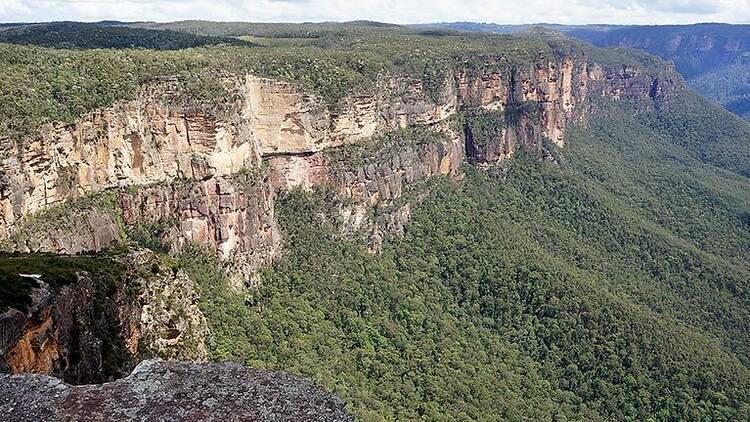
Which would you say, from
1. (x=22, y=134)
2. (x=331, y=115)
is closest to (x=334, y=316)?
(x=331, y=115)

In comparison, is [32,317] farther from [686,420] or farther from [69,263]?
[686,420]

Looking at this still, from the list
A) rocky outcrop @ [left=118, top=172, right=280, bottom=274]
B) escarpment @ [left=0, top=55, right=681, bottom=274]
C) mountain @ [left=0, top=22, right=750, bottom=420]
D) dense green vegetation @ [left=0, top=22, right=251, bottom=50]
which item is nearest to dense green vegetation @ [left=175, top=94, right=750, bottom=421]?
mountain @ [left=0, top=22, right=750, bottom=420]

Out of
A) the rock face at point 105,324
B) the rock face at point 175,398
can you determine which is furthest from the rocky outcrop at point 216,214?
the rock face at point 175,398

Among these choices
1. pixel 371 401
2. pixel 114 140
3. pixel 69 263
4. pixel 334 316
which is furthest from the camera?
pixel 334 316

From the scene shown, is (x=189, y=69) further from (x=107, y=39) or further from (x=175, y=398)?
(x=175, y=398)

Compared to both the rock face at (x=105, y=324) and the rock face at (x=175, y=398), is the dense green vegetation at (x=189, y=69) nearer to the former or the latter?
the rock face at (x=105, y=324)

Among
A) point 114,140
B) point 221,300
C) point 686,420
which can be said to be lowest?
point 686,420

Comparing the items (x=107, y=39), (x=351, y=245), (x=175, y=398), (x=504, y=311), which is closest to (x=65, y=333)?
(x=175, y=398)
